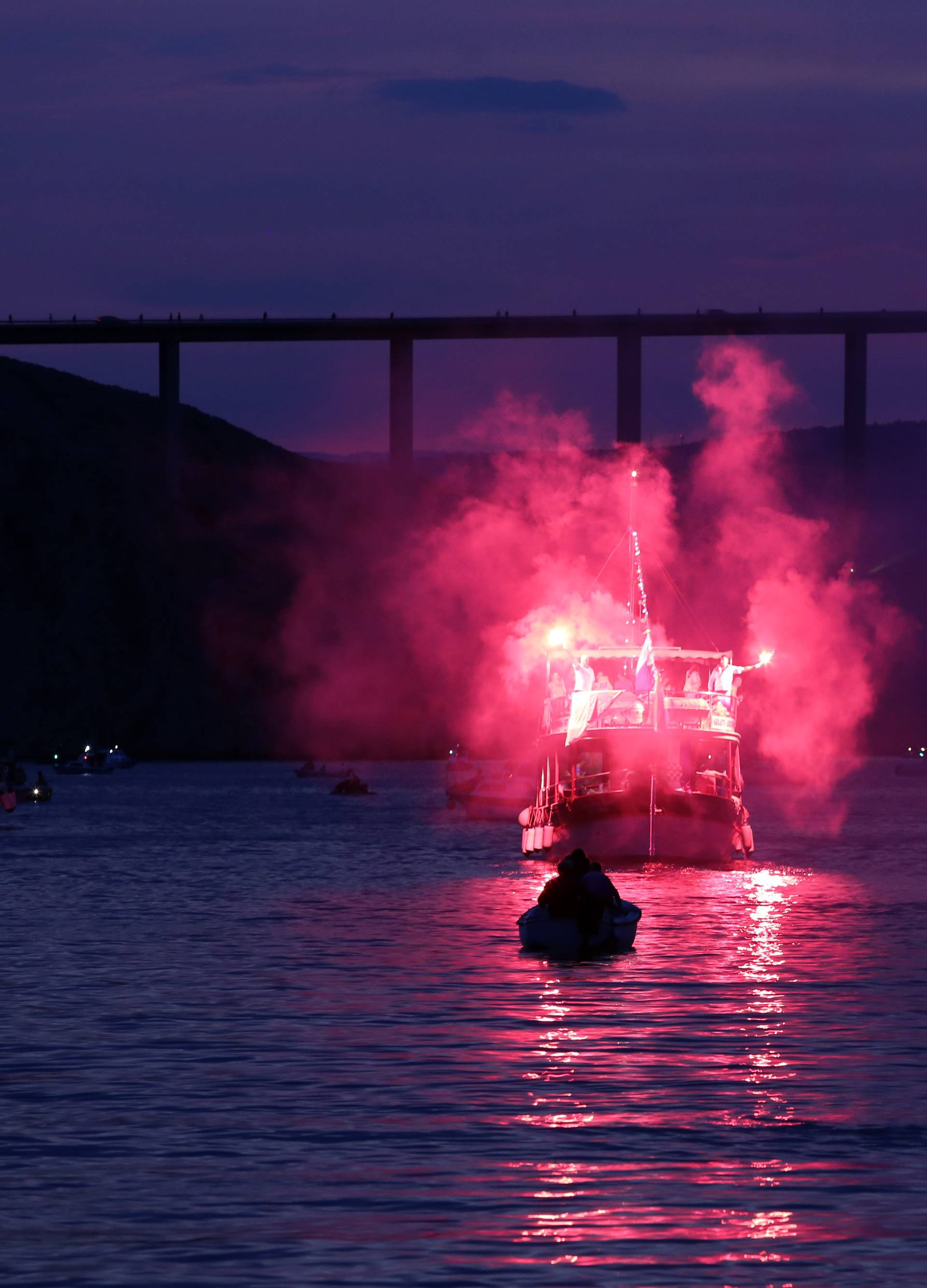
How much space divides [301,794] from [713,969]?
113995mm

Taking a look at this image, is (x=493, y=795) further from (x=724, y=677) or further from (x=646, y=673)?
(x=646, y=673)

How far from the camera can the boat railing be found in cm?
6794

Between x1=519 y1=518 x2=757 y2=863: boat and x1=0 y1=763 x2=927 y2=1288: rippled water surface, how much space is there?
12334mm

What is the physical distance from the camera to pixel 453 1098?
23.3 metres

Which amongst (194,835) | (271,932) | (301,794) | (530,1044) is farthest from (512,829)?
(530,1044)

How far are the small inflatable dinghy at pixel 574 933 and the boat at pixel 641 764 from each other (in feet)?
83.9

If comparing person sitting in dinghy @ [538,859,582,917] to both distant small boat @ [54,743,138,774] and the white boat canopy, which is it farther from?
distant small boat @ [54,743,138,774]

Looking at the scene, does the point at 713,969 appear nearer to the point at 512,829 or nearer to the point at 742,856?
the point at 742,856

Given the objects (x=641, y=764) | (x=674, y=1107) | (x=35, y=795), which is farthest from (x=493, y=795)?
(x=674, y=1107)

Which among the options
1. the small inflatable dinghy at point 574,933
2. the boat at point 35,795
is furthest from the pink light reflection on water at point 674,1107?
the boat at point 35,795

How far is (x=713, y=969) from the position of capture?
39.0 m

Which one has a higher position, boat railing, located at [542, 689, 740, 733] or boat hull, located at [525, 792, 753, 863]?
boat railing, located at [542, 689, 740, 733]

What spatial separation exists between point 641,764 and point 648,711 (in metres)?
3.32

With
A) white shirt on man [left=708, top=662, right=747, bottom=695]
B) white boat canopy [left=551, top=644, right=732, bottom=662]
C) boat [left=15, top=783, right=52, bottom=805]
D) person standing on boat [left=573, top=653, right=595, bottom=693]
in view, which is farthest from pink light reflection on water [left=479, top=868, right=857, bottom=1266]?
boat [left=15, top=783, right=52, bottom=805]
